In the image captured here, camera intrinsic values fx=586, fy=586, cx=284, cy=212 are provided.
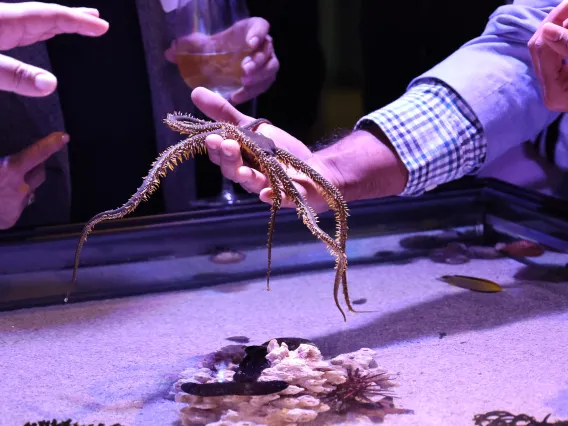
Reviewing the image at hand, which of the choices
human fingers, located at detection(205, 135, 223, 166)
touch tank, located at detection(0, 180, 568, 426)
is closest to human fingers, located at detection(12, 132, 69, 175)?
touch tank, located at detection(0, 180, 568, 426)

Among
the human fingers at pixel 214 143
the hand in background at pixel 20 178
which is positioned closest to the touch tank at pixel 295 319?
the hand in background at pixel 20 178

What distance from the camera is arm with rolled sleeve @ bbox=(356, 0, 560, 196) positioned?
181 cm

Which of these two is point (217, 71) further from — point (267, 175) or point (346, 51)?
point (346, 51)

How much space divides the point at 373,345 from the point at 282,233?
751 millimetres

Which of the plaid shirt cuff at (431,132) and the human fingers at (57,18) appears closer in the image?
the human fingers at (57,18)

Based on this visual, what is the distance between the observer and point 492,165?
239 centimetres

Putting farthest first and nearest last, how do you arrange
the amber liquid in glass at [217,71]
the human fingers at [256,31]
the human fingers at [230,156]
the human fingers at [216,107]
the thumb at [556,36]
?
the human fingers at [256,31], the amber liquid in glass at [217,71], the human fingers at [216,107], the thumb at [556,36], the human fingers at [230,156]

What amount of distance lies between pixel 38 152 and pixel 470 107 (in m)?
1.44

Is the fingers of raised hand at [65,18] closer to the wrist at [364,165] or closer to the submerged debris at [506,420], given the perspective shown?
the wrist at [364,165]

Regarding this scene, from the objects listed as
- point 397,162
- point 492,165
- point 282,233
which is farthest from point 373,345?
point 492,165

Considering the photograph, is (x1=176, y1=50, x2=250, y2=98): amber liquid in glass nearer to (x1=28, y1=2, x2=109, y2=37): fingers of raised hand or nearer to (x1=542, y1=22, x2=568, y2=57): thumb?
(x1=28, y1=2, x2=109, y2=37): fingers of raised hand

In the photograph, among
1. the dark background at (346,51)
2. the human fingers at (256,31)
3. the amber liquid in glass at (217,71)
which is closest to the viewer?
the amber liquid in glass at (217,71)

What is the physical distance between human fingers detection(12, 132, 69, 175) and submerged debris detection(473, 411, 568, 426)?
152 cm

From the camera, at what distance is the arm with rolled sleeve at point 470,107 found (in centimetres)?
181
